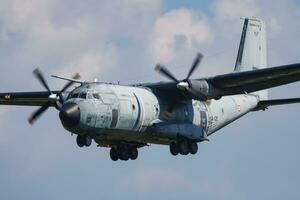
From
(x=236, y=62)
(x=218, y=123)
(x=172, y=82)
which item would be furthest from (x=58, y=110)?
(x=236, y=62)

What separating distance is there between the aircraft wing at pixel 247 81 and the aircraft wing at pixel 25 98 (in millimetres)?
4723

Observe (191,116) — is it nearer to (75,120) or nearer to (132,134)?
(132,134)

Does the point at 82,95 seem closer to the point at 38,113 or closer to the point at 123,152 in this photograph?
the point at 38,113

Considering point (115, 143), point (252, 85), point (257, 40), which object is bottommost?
point (115, 143)

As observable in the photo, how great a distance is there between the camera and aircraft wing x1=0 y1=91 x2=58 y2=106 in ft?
140

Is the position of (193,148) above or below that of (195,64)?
below

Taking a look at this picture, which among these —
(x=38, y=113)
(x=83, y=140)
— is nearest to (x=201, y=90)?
(x=83, y=140)

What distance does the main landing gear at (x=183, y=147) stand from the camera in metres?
41.0

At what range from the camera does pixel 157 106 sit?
40.9 meters

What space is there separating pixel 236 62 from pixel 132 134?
30.8 feet

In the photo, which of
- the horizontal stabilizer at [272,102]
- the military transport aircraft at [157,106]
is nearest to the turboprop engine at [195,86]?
the military transport aircraft at [157,106]

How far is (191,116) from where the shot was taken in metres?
42.2

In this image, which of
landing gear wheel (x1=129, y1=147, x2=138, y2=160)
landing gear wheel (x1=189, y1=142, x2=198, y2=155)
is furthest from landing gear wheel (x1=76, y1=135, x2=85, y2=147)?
landing gear wheel (x1=189, y1=142, x2=198, y2=155)

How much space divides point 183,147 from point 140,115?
2.66 m
